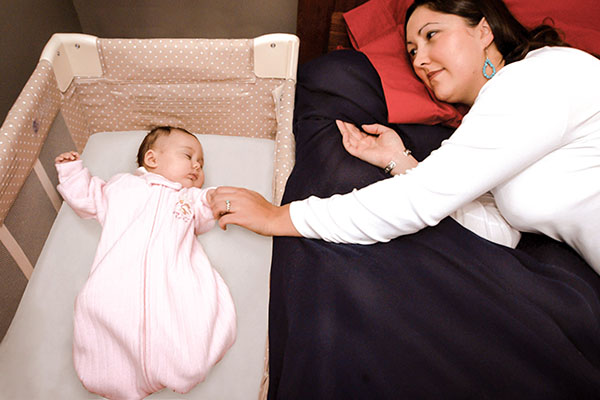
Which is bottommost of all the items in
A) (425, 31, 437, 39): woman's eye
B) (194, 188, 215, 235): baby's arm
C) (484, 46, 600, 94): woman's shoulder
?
(194, 188, 215, 235): baby's arm

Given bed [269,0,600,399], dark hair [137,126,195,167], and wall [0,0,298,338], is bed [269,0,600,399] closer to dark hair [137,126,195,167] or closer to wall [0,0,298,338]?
dark hair [137,126,195,167]

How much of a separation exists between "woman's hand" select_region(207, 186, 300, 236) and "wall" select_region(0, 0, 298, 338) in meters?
0.57

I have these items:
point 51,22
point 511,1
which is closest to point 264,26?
point 51,22

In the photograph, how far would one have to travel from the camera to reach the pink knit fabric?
96 centimetres

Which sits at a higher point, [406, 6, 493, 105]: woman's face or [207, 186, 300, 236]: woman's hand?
[406, 6, 493, 105]: woman's face

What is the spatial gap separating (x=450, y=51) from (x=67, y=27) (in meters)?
1.54

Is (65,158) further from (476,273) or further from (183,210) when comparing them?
(476,273)

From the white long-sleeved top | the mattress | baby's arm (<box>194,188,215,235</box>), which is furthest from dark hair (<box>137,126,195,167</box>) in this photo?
the white long-sleeved top

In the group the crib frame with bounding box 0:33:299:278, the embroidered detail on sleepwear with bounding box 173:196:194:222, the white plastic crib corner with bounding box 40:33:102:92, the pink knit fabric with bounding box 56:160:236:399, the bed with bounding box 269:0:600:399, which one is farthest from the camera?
the white plastic crib corner with bounding box 40:33:102:92

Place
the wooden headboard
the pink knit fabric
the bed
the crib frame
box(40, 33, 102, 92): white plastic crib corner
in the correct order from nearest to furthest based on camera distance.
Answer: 1. the bed
2. the pink knit fabric
3. the crib frame
4. box(40, 33, 102, 92): white plastic crib corner
5. the wooden headboard

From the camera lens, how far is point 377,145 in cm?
121

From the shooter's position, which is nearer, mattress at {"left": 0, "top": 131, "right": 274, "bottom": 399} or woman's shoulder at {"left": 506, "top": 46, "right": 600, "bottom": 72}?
woman's shoulder at {"left": 506, "top": 46, "right": 600, "bottom": 72}

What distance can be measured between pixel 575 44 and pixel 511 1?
26 cm

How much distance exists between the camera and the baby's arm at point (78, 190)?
122 centimetres
